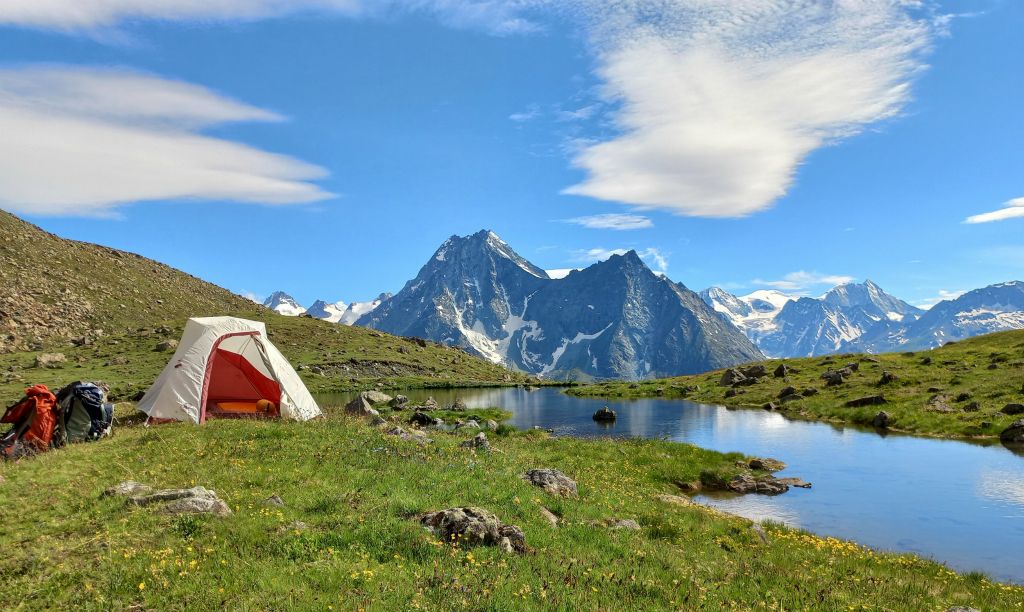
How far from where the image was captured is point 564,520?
17266 millimetres

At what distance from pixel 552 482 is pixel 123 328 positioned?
416ft

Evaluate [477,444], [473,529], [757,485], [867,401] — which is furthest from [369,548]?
[867,401]

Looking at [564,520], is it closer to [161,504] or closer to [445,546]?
[445,546]

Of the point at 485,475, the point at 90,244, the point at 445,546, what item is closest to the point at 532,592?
the point at 445,546

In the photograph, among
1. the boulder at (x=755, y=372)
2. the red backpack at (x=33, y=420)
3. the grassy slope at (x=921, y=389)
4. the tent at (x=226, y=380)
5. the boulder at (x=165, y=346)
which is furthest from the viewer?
the boulder at (x=165, y=346)

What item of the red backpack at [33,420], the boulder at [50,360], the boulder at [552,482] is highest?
the boulder at [50,360]

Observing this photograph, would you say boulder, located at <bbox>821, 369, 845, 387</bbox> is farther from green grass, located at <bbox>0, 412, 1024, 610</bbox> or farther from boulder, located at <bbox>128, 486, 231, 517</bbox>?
boulder, located at <bbox>128, 486, 231, 517</bbox>

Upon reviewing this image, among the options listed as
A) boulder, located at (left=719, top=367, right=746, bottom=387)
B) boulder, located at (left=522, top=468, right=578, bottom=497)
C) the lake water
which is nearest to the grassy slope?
boulder, located at (left=719, top=367, right=746, bottom=387)

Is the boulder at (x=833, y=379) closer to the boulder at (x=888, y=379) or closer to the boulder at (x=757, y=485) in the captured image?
the boulder at (x=888, y=379)

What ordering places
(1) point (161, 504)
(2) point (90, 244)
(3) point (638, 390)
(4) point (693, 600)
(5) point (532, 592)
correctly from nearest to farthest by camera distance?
(5) point (532, 592) → (4) point (693, 600) → (1) point (161, 504) → (3) point (638, 390) → (2) point (90, 244)

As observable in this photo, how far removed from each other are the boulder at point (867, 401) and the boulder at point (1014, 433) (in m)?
16.4

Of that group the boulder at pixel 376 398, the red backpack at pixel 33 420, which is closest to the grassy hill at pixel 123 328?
the boulder at pixel 376 398

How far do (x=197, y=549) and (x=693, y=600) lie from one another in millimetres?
10964

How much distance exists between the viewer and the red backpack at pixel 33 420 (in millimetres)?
22219
